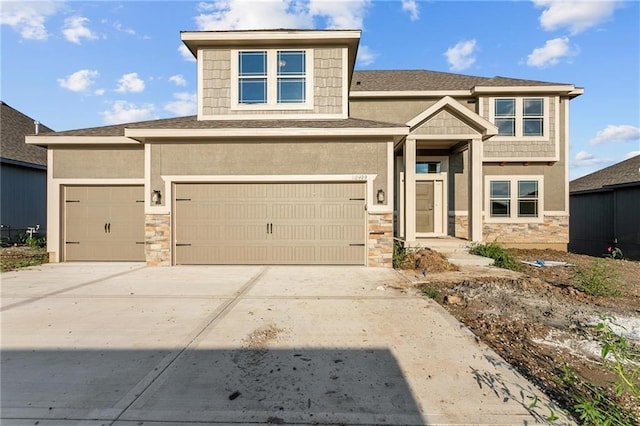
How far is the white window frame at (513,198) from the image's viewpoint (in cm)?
1289

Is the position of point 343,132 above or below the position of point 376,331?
above

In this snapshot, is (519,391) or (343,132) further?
(343,132)

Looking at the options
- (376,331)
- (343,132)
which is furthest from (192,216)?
(376,331)

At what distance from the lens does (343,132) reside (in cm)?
833

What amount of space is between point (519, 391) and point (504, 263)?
6820 millimetres

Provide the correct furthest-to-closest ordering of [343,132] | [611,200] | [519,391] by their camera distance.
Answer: [611,200] < [343,132] < [519,391]

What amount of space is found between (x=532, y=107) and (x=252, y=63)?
10355mm

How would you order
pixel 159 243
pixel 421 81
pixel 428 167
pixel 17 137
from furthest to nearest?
pixel 17 137 < pixel 421 81 < pixel 428 167 < pixel 159 243

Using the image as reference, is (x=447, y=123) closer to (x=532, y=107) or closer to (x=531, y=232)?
(x=532, y=107)

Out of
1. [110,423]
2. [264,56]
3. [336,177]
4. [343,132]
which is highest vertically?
[264,56]

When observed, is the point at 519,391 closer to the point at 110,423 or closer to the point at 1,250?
the point at 110,423

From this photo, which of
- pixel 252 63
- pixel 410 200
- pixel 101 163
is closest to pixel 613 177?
pixel 410 200

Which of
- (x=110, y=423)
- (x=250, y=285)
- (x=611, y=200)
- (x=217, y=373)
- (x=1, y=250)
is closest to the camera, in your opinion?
(x=110, y=423)

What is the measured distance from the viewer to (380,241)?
8.52m
